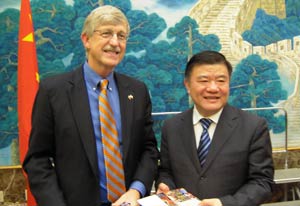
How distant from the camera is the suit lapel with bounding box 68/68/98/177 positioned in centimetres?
150

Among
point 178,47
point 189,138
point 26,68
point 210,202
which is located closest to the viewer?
point 210,202

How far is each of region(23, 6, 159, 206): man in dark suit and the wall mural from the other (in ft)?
6.62

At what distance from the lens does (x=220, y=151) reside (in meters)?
1.57

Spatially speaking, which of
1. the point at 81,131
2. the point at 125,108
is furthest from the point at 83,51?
the point at 81,131

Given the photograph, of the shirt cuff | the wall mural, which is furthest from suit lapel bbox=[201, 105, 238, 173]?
the wall mural

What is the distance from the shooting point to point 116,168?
1.56 m

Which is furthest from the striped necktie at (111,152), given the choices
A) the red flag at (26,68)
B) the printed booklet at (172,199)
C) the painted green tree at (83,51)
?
the painted green tree at (83,51)

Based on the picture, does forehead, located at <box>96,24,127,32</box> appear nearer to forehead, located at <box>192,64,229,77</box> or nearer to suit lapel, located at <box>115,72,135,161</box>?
suit lapel, located at <box>115,72,135,161</box>

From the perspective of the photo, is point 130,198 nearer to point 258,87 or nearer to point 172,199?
point 172,199

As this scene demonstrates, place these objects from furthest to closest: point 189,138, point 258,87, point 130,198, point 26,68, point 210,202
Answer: point 258,87 → point 26,68 → point 189,138 → point 130,198 → point 210,202

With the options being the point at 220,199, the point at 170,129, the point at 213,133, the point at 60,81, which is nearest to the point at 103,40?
the point at 60,81

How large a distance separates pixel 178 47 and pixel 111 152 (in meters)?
2.42

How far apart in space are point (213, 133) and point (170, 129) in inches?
9.5

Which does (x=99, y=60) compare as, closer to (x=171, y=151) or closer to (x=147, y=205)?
(x=171, y=151)
